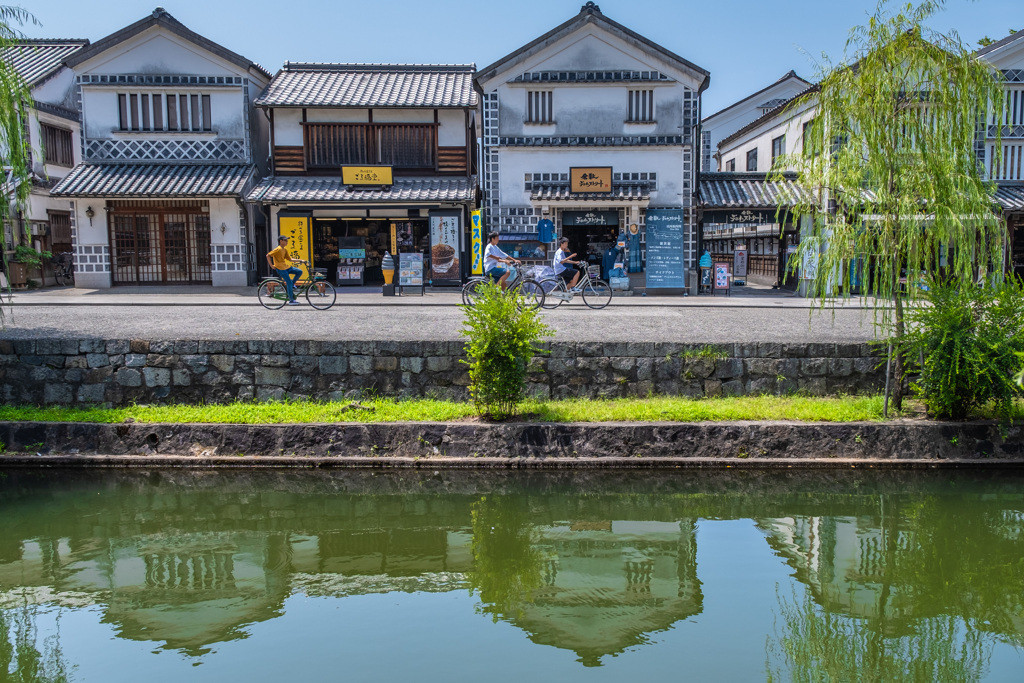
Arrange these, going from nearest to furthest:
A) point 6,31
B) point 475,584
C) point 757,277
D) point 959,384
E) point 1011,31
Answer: point 475,584
point 959,384
point 6,31
point 1011,31
point 757,277

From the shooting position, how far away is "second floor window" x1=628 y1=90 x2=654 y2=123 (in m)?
23.4

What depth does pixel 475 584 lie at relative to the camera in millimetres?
6504

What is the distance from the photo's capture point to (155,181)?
76.0ft

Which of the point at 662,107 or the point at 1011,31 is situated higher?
the point at 1011,31

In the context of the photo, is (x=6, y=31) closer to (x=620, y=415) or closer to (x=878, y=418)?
(x=620, y=415)

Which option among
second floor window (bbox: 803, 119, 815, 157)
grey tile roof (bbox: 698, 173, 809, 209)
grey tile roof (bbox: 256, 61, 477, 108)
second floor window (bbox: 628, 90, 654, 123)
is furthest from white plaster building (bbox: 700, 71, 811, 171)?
second floor window (bbox: 803, 119, 815, 157)

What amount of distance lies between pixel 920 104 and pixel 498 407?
5850mm

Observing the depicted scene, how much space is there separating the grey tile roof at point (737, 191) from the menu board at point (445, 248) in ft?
22.9

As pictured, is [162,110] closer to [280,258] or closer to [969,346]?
[280,258]

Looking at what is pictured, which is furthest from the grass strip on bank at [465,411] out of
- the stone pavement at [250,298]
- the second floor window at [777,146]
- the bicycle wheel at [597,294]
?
the second floor window at [777,146]

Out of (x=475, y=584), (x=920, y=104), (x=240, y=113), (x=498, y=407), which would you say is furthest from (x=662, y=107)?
(x=475, y=584)

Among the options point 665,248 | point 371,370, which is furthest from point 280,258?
point 665,248

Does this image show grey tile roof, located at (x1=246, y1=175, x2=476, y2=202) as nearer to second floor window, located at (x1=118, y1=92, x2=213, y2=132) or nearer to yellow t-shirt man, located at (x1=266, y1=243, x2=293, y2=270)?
second floor window, located at (x1=118, y1=92, x2=213, y2=132)

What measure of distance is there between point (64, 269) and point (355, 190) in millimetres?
10034
